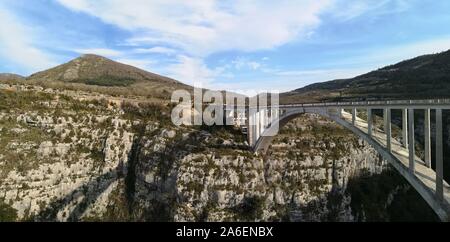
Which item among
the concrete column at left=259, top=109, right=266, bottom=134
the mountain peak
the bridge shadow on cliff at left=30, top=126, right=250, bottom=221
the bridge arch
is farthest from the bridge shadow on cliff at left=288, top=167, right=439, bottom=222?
the mountain peak

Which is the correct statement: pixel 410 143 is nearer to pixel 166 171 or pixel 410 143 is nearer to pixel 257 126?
pixel 257 126

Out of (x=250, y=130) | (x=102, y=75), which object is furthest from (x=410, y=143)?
(x=102, y=75)

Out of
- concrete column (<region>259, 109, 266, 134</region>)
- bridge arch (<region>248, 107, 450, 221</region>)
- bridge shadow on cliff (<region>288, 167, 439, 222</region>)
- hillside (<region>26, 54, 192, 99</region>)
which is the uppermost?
hillside (<region>26, 54, 192, 99</region>)

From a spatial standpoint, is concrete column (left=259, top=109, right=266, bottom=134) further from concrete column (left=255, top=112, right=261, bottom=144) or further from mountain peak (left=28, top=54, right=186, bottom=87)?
mountain peak (left=28, top=54, right=186, bottom=87)

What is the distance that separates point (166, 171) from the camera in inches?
2245

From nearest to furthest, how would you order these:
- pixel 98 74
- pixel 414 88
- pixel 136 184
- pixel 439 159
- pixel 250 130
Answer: pixel 439 159 → pixel 136 184 → pixel 250 130 → pixel 414 88 → pixel 98 74

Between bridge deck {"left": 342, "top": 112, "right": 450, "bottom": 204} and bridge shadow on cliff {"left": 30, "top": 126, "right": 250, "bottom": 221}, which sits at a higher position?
bridge deck {"left": 342, "top": 112, "right": 450, "bottom": 204}

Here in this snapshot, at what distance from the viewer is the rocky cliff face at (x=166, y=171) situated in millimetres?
52000

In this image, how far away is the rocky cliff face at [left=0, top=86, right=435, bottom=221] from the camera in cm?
5200

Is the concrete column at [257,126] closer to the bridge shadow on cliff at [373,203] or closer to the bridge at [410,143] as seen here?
the bridge at [410,143]

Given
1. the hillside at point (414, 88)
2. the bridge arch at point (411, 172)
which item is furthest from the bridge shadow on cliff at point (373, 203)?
the hillside at point (414, 88)

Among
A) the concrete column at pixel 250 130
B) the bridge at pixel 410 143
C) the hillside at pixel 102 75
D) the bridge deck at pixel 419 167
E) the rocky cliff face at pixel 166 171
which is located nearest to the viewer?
the bridge at pixel 410 143

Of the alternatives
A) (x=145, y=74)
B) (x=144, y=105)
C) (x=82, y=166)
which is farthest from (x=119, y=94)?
(x=145, y=74)

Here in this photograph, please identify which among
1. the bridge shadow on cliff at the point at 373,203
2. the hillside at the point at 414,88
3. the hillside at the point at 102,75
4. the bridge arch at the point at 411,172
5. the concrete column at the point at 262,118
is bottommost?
the bridge shadow on cliff at the point at 373,203
